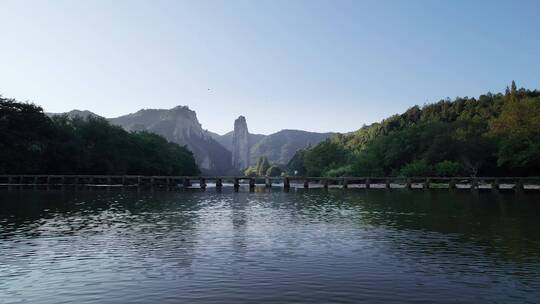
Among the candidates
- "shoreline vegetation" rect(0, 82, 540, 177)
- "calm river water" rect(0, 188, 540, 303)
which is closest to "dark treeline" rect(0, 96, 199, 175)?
"shoreline vegetation" rect(0, 82, 540, 177)

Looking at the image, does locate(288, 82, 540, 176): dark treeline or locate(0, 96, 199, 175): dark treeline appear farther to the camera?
locate(288, 82, 540, 176): dark treeline

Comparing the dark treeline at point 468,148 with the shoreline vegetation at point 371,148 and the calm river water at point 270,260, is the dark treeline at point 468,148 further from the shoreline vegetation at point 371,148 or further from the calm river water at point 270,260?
the calm river water at point 270,260

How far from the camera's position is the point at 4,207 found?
43.8 metres

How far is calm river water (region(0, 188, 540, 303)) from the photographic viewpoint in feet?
48.1

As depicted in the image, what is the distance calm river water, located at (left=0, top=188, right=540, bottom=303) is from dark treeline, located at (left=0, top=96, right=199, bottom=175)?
173 ft

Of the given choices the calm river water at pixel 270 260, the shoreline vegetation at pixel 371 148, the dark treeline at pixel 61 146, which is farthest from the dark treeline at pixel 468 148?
the calm river water at pixel 270 260

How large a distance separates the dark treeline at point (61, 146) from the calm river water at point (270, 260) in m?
52.7

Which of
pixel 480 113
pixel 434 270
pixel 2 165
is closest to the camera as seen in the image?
pixel 434 270

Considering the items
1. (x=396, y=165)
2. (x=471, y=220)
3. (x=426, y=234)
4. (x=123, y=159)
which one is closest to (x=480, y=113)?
(x=396, y=165)

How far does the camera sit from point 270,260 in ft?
65.3

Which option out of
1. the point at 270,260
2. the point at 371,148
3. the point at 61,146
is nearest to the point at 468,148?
the point at 371,148

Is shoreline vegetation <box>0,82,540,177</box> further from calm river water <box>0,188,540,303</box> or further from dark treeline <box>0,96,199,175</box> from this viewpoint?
calm river water <box>0,188,540,303</box>

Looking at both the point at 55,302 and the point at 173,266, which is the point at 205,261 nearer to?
the point at 173,266

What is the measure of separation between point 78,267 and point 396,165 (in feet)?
341
